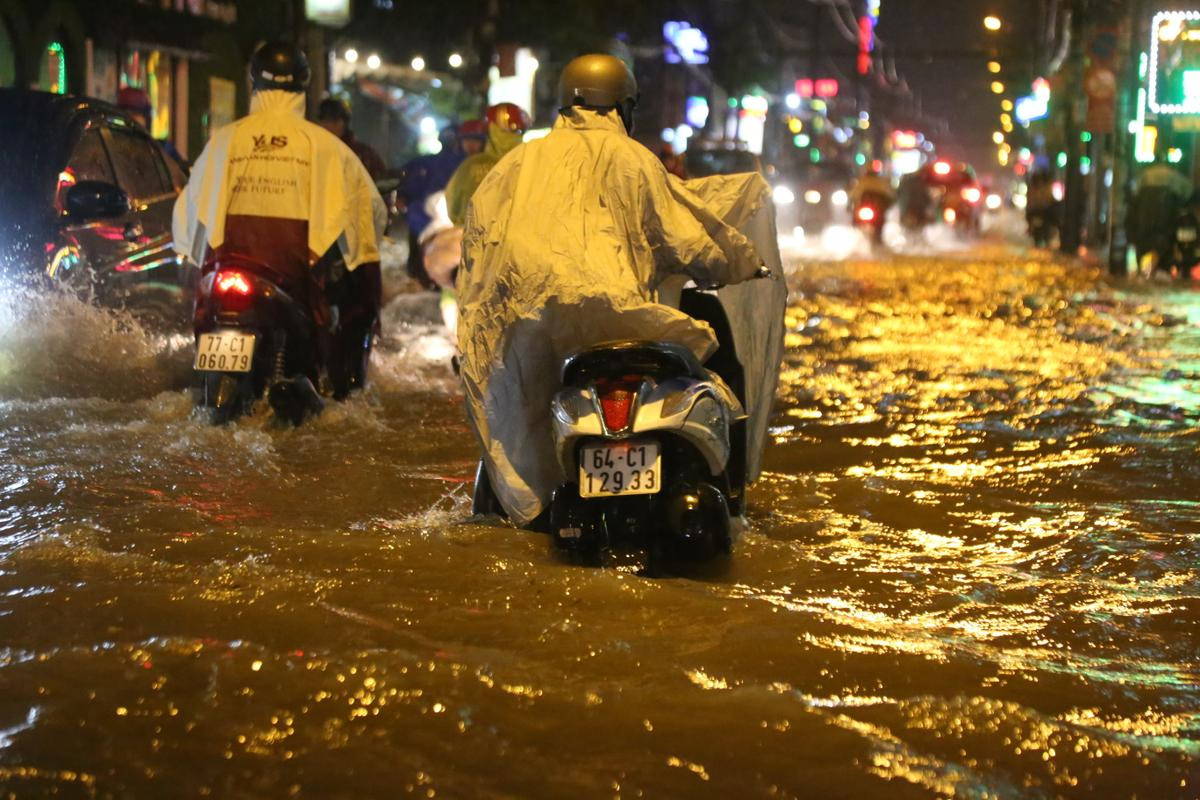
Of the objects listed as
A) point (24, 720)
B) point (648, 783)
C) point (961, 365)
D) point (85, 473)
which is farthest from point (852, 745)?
point (961, 365)

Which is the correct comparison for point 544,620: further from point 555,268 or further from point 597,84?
point 597,84

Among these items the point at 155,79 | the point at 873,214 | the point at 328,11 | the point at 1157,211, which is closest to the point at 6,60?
the point at 328,11

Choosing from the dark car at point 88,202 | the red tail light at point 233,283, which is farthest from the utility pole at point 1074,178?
the red tail light at point 233,283

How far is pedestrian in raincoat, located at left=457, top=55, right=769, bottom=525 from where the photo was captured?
15.9ft

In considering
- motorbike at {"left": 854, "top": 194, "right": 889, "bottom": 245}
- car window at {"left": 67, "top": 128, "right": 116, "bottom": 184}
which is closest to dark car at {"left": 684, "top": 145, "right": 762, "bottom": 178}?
motorbike at {"left": 854, "top": 194, "right": 889, "bottom": 245}

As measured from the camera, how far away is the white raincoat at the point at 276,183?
24.4ft

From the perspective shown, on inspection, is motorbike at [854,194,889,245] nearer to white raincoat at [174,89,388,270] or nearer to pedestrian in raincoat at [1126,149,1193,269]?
pedestrian in raincoat at [1126,149,1193,269]

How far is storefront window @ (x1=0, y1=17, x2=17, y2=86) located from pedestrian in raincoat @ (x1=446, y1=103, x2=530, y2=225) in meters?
10.5

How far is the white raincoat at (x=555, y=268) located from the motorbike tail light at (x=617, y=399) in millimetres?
176

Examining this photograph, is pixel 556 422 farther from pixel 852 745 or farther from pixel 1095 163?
pixel 1095 163

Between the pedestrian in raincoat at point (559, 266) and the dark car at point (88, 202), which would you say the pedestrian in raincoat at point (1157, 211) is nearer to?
the dark car at point (88, 202)

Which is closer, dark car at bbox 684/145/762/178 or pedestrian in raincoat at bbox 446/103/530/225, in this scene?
pedestrian in raincoat at bbox 446/103/530/225

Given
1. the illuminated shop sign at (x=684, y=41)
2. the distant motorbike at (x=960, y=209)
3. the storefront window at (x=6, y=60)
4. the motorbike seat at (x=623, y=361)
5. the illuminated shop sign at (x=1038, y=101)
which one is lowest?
the motorbike seat at (x=623, y=361)

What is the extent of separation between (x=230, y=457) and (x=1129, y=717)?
4.18 meters
